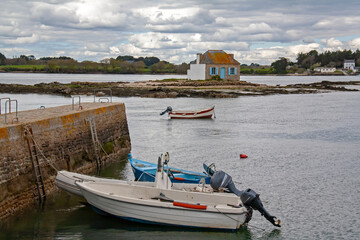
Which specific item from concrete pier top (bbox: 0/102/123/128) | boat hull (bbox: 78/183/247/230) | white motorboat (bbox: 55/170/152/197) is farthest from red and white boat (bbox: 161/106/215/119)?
boat hull (bbox: 78/183/247/230)

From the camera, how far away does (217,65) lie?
74.5m

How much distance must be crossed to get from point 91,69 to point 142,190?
7246 inches

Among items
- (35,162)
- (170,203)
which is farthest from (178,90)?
(170,203)

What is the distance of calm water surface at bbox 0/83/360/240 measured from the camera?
12.2 m

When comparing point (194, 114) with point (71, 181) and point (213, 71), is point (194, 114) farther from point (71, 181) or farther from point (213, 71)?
point (213, 71)

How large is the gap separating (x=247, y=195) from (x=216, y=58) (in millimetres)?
63376

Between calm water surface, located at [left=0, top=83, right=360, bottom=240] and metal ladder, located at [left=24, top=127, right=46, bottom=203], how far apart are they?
0.37 meters

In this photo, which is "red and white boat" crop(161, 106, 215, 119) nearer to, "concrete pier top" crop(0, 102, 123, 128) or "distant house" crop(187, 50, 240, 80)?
"concrete pier top" crop(0, 102, 123, 128)

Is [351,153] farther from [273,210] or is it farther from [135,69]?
[135,69]

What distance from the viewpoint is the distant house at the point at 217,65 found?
7438 centimetres

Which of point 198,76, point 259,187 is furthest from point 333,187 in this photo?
point 198,76

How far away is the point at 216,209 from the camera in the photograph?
11688mm

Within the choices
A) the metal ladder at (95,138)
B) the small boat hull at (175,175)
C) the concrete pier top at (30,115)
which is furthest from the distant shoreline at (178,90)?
the small boat hull at (175,175)

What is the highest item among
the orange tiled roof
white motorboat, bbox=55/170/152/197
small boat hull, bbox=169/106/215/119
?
the orange tiled roof
